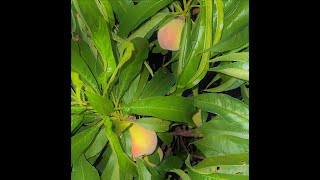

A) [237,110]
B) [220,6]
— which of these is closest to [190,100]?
[237,110]

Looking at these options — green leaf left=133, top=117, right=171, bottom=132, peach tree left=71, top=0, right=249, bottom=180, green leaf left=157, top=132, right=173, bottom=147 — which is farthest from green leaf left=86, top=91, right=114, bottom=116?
green leaf left=157, top=132, right=173, bottom=147

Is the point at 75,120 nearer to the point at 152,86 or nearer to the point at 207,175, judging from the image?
the point at 152,86

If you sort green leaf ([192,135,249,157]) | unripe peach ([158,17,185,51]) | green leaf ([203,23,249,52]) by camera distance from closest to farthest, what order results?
green leaf ([203,23,249,52]) → green leaf ([192,135,249,157]) → unripe peach ([158,17,185,51])

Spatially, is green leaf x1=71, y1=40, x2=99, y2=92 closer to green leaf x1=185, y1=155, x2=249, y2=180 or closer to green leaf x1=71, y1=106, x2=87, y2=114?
green leaf x1=71, y1=106, x2=87, y2=114

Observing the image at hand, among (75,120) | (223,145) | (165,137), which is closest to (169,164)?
(165,137)

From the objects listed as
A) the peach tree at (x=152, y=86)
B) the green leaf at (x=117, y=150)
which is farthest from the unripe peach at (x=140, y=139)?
the green leaf at (x=117, y=150)

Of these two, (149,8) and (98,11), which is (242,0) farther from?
(98,11)
